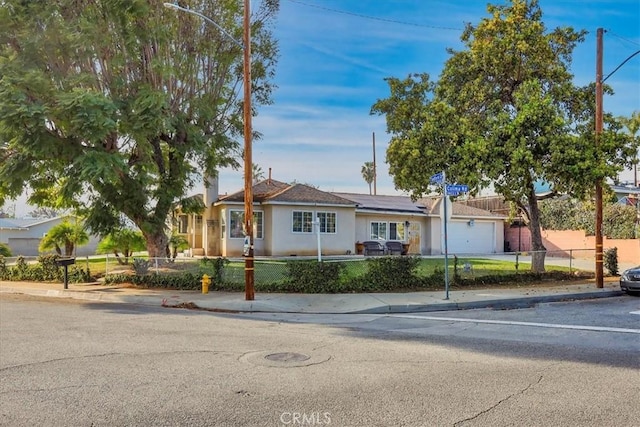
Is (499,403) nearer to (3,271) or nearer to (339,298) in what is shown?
(339,298)

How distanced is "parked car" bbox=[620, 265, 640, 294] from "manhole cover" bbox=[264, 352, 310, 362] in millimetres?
12771

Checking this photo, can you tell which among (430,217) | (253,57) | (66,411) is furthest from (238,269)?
(430,217)

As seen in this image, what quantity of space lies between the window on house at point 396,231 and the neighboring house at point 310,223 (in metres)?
0.07

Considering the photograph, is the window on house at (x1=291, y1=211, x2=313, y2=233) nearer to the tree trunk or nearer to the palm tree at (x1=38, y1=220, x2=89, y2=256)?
the palm tree at (x1=38, y1=220, x2=89, y2=256)

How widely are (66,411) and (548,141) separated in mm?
16660

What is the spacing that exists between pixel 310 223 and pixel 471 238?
13.7m

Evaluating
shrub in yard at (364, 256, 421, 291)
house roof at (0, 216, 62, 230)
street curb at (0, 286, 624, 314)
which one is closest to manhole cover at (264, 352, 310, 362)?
street curb at (0, 286, 624, 314)

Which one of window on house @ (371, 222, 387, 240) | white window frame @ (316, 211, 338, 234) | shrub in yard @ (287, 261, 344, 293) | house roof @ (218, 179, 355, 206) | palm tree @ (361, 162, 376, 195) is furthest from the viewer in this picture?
palm tree @ (361, 162, 376, 195)

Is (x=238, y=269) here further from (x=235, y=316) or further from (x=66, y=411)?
(x=66, y=411)

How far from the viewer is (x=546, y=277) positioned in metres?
19.2

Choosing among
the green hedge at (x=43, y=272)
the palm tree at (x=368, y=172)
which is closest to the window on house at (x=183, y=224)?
the green hedge at (x=43, y=272)

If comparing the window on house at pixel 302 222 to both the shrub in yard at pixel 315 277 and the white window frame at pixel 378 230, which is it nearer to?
the white window frame at pixel 378 230

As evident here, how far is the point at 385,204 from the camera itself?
35.0m

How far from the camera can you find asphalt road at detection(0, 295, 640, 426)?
Answer: 16.3 ft
